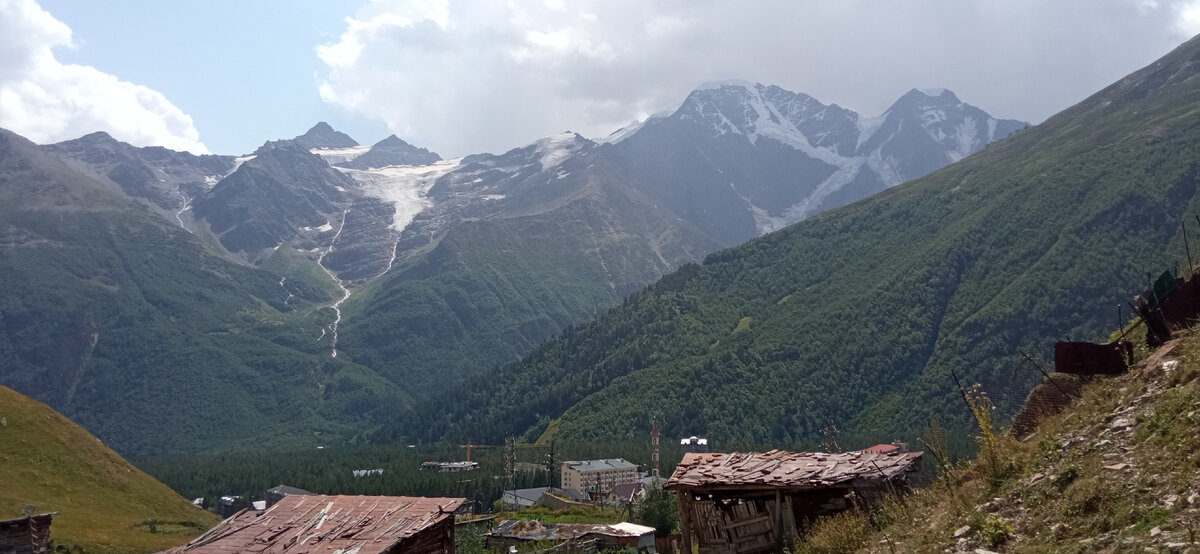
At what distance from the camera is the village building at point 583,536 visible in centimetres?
4928

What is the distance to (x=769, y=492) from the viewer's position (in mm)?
21922

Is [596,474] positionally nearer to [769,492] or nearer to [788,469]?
[788,469]

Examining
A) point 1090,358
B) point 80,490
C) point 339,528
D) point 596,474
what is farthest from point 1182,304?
point 596,474

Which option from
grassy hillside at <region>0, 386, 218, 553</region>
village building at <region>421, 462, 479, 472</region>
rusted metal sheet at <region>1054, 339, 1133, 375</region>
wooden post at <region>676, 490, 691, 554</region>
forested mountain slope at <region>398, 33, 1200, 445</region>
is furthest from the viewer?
forested mountain slope at <region>398, 33, 1200, 445</region>

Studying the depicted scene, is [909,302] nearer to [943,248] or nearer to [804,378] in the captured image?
[943,248]

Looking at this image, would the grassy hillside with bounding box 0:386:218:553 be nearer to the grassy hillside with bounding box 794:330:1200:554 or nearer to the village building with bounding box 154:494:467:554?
the village building with bounding box 154:494:467:554

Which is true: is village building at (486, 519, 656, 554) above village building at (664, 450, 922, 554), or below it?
below

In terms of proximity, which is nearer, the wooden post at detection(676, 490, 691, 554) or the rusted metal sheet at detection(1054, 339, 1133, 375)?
the rusted metal sheet at detection(1054, 339, 1133, 375)

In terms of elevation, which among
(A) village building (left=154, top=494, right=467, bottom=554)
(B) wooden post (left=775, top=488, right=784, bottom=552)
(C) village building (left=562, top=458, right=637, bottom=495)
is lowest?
(C) village building (left=562, top=458, right=637, bottom=495)

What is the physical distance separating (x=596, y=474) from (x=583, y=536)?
7223 cm

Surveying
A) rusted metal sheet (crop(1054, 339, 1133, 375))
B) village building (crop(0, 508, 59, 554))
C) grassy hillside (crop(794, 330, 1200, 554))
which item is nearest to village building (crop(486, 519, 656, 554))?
village building (crop(0, 508, 59, 554))

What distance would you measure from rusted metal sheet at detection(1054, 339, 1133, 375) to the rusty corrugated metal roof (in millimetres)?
4461

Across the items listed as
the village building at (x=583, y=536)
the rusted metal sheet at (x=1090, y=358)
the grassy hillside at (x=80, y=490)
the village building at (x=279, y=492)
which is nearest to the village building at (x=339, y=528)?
the rusted metal sheet at (x=1090, y=358)

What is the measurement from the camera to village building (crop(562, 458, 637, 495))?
123 metres
